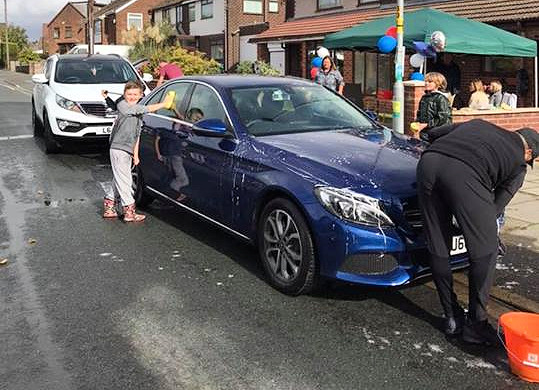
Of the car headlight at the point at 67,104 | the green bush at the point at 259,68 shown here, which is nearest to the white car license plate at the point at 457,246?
the car headlight at the point at 67,104

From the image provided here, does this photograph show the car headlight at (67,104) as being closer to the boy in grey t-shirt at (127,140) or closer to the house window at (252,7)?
the boy in grey t-shirt at (127,140)

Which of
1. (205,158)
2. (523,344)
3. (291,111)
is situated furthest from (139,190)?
(523,344)

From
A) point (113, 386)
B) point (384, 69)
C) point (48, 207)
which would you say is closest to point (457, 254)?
point (113, 386)

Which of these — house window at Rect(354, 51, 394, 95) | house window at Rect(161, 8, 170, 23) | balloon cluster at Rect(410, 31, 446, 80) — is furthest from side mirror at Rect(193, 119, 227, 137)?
house window at Rect(161, 8, 170, 23)

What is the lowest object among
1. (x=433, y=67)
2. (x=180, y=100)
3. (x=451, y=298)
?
(x=451, y=298)

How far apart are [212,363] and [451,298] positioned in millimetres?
1496

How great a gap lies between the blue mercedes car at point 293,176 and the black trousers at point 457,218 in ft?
0.98

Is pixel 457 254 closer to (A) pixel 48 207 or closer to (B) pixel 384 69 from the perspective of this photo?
(A) pixel 48 207

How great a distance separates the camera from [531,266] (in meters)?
5.31

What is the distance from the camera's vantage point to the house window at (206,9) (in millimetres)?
40844

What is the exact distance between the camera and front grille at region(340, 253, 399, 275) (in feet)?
13.3

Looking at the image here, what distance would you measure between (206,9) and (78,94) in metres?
32.4

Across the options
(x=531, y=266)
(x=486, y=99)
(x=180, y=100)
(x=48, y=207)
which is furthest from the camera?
(x=486, y=99)

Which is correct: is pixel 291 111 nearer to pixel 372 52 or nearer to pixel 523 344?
pixel 523 344
